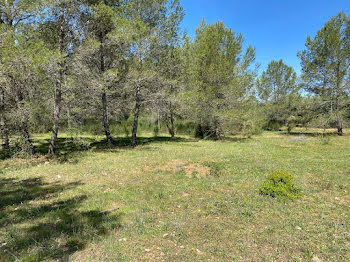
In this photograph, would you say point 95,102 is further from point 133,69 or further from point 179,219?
point 179,219

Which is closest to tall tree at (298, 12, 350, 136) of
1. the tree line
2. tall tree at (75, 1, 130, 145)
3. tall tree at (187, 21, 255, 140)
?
the tree line

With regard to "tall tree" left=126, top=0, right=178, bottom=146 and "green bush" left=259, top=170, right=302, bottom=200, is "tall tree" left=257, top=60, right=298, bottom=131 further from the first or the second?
"green bush" left=259, top=170, right=302, bottom=200

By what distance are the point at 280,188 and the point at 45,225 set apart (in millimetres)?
5600

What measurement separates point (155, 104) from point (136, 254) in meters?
12.0

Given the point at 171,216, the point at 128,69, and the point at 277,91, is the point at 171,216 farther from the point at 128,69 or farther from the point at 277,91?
the point at 277,91

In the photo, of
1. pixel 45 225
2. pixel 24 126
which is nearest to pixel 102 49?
pixel 24 126

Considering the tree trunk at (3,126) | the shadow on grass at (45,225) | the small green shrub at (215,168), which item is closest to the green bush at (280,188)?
the small green shrub at (215,168)

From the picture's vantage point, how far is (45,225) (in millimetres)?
3832

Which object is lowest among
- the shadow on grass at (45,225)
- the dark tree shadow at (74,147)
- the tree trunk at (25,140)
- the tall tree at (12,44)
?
the shadow on grass at (45,225)

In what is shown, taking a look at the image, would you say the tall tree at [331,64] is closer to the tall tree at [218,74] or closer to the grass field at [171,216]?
the tall tree at [218,74]

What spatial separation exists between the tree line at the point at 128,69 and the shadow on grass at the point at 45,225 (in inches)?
198

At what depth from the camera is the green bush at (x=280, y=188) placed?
16.6 ft

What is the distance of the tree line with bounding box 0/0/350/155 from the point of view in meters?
8.98

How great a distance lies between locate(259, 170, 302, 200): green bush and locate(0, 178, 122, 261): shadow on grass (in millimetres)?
3929
